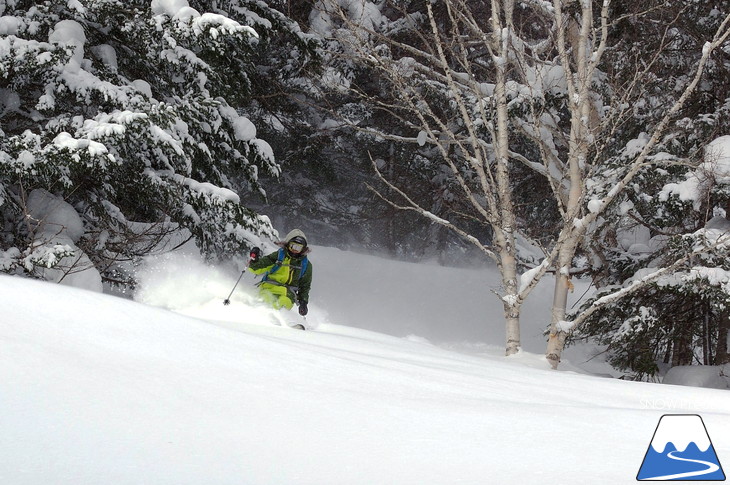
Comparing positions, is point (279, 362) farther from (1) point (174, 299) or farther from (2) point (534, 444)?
(1) point (174, 299)

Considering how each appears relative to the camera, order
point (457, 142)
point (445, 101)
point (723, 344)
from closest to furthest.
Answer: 1. point (457, 142)
2. point (723, 344)
3. point (445, 101)

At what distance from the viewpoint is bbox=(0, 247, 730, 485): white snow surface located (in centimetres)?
244

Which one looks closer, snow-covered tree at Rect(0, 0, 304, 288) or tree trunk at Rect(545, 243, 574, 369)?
snow-covered tree at Rect(0, 0, 304, 288)

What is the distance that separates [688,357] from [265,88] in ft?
37.9

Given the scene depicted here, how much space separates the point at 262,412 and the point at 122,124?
667 cm

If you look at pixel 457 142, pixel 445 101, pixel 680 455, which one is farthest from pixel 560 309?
pixel 445 101

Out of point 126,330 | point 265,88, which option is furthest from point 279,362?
point 265,88

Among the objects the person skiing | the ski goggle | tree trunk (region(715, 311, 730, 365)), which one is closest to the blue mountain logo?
the person skiing

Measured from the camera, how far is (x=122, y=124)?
8.85 meters

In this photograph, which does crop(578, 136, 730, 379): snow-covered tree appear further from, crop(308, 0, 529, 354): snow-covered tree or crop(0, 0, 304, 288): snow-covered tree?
crop(0, 0, 304, 288): snow-covered tree

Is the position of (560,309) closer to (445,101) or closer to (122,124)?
(122,124)

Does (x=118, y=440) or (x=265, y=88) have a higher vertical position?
(x=265, y=88)

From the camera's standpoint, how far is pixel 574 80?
34.1ft

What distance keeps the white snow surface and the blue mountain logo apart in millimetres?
68
